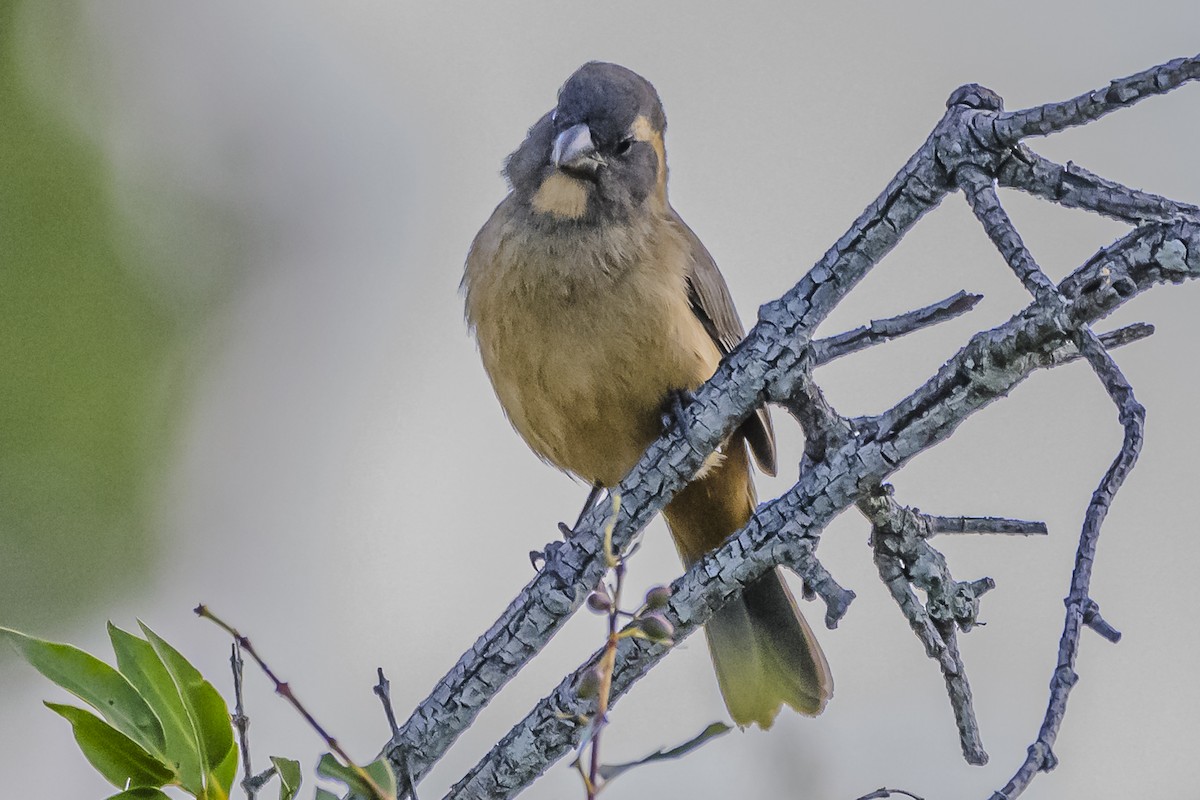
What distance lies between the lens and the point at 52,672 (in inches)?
74.5

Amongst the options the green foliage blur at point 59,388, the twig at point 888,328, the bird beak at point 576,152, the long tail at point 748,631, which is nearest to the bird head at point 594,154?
the bird beak at point 576,152

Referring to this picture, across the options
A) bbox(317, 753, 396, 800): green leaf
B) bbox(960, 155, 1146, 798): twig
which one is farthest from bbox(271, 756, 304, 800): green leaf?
bbox(960, 155, 1146, 798): twig

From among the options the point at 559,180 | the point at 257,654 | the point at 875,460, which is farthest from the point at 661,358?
the point at 257,654

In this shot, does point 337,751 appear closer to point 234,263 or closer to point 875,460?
point 875,460

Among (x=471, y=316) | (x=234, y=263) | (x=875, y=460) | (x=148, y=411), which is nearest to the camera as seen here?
(x=875, y=460)

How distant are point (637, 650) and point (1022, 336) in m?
0.94

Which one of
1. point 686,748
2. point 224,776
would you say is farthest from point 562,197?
point 686,748

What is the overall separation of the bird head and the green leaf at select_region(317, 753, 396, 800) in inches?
75.5

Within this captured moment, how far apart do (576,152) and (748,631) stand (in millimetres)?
1397

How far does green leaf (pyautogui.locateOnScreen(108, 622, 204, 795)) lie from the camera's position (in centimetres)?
197

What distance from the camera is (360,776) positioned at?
190 centimetres

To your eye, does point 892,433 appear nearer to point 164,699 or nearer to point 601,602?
point 601,602

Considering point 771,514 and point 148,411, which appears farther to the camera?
point 148,411

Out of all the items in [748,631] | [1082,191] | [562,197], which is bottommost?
[1082,191]
